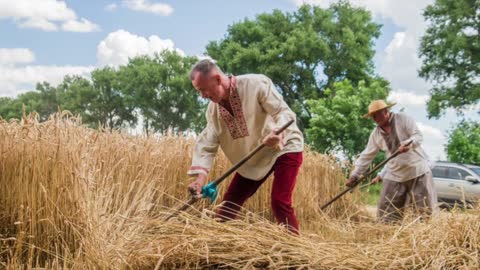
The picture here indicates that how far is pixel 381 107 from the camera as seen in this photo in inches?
201

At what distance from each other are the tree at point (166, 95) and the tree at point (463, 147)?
549 inches

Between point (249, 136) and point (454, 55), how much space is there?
21.7 meters

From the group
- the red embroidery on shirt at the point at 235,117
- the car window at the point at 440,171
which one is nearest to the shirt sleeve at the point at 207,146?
the red embroidery on shirt at the point at 235,117

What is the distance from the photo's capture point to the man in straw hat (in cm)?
512

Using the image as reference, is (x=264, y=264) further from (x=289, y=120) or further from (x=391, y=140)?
(x=391, y=140)

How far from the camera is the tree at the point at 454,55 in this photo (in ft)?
74.8

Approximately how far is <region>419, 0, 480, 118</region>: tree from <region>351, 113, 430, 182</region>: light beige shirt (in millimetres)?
18198

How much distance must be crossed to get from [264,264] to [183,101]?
1138 inches

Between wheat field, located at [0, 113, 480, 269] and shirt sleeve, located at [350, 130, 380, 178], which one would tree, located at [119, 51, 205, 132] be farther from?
wheat field, located at [0, 113, 480, 269]

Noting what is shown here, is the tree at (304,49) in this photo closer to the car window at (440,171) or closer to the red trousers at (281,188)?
the car window at (440,171)

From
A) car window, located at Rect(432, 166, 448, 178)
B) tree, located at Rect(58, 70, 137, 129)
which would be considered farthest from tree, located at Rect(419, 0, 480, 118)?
tree, located at Rect(58, 70, 137, 129)

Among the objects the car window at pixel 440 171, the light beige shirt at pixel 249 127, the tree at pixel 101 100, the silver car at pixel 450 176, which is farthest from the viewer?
the tree at pixel 101 100

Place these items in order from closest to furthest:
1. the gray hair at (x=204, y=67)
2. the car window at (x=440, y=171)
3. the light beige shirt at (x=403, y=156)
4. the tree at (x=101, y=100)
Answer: the gray hair at (x=204, y=67) < the light beige shirt at (x=403, y=156) < the car window at (x=440, y=171) < the tree at (x=101, y=100)

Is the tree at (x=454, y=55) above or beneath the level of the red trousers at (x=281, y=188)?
above
